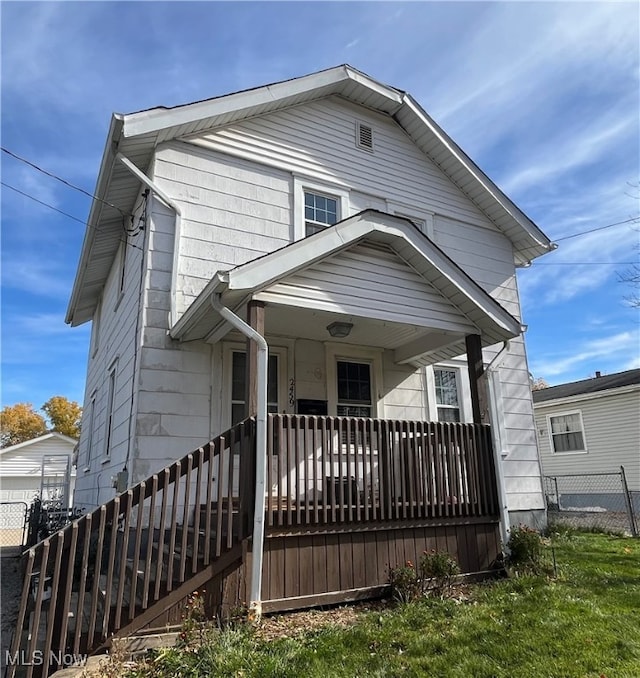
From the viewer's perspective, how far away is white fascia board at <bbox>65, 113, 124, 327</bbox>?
7.12 meters

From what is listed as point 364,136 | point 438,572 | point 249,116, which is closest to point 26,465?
point 249,116

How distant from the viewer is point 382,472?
231 inches

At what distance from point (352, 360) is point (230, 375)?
2.25 meters

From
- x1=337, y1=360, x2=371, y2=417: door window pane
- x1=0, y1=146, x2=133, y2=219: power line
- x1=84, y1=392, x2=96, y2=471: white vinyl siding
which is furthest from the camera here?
x1=84, y1=392, x2=96, y2=471: white vinyl siding

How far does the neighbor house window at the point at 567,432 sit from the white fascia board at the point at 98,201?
1682 centimetres

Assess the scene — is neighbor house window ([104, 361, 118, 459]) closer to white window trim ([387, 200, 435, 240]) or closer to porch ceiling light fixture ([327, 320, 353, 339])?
porch ceiling light fixture ([327, 320, 353, 339])

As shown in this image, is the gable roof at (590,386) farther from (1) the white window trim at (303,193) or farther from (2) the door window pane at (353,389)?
(1) the white window trim at (303,193)

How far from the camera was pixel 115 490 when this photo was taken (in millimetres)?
6832

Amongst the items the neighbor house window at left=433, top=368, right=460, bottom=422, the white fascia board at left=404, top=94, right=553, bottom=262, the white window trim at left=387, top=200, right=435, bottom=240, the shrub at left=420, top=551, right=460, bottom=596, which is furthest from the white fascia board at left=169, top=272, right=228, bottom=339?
the white fascia board at left=404, top=94, right=553, bottom=262

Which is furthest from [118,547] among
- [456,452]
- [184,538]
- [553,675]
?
[553,675]

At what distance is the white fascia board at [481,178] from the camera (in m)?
9.93

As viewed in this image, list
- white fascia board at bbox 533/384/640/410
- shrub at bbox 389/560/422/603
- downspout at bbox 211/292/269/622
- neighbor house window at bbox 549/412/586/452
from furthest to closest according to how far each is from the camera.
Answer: neighbor house window at bbox 549/412/586/452 < white fascia board at bbox 533/384/640/410 < shrub at bbox 389/560/422/603 < downspout at bbox 211/292/269/622

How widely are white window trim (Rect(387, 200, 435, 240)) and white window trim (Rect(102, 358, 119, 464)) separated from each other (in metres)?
5.77

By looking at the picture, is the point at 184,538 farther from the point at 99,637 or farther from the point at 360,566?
the point at 360,566
